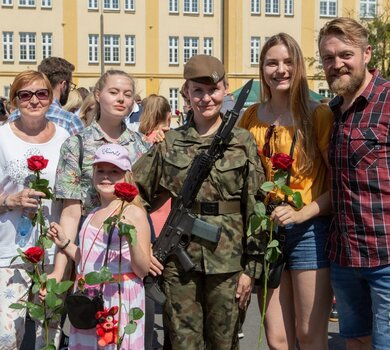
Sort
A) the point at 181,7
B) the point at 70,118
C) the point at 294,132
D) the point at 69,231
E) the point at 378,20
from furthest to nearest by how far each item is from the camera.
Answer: the point at 181,7 < the point at 378,20 < the point at 70,118 < the point at 69,231 < the point at 294,132

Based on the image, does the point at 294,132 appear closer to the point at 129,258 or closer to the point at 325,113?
the point at 325,113

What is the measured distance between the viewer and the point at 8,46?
1916 inches

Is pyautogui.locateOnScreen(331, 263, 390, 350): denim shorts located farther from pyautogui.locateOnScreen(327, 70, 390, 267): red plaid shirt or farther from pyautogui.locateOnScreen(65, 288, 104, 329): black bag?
pyautogui.locateOnScreen(65, 288, 104, 329): black bag

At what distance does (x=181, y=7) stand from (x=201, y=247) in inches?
1863

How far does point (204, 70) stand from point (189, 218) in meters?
0.79

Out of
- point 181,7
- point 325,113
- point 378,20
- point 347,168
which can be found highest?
point 181,7

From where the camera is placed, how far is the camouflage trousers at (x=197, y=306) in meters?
3.95

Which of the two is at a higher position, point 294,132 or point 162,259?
point 294,132

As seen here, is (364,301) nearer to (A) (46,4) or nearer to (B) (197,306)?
(B) (197,306)

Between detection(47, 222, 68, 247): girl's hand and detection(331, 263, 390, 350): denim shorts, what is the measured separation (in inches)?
59.4

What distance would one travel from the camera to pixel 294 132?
13.4 ft

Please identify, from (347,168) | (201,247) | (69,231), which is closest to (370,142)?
(347,168)

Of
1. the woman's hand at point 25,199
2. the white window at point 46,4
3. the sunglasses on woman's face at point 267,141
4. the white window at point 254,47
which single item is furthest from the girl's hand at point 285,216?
the white window at point 254,47

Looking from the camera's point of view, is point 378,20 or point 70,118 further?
point 378,20
